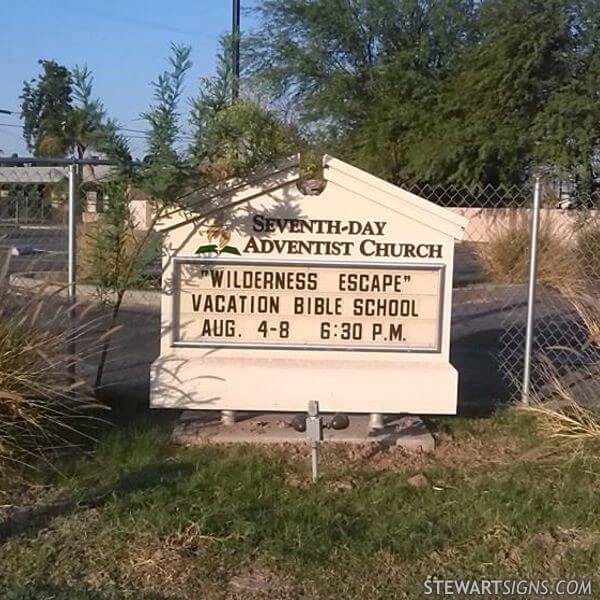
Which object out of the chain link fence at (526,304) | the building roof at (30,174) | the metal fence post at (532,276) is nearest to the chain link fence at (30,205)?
the building roof at (30,174)

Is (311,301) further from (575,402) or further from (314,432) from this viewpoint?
(575,402)

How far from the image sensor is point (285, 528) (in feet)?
16.8

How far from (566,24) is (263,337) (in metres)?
22.0

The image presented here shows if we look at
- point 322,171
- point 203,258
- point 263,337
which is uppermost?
point 322,171

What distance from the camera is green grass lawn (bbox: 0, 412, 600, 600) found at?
4605 millimetres

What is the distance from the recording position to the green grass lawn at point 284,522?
461 centimetres

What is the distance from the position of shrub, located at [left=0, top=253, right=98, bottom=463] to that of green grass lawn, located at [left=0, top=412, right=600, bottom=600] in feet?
0.75

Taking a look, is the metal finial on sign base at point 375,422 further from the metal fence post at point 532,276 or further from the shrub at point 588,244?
the shrub at point 588,244

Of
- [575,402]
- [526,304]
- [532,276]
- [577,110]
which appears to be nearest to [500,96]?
[577,110]

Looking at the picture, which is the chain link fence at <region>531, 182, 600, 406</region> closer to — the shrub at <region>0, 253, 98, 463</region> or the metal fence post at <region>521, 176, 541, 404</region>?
the metal fence post at <region>521, 176, 541, 404</region>

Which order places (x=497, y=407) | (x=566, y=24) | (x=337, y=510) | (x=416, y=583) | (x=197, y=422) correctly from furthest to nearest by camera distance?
(x=566, y=24)
(x=497, y=407)
(x=197, y=422)
(x=337, y=510)
(x=416, y=583)

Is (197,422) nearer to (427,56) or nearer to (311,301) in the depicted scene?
(311,301)

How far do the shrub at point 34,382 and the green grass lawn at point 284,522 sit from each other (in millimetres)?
227

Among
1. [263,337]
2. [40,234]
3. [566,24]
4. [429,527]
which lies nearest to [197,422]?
[263,337]
